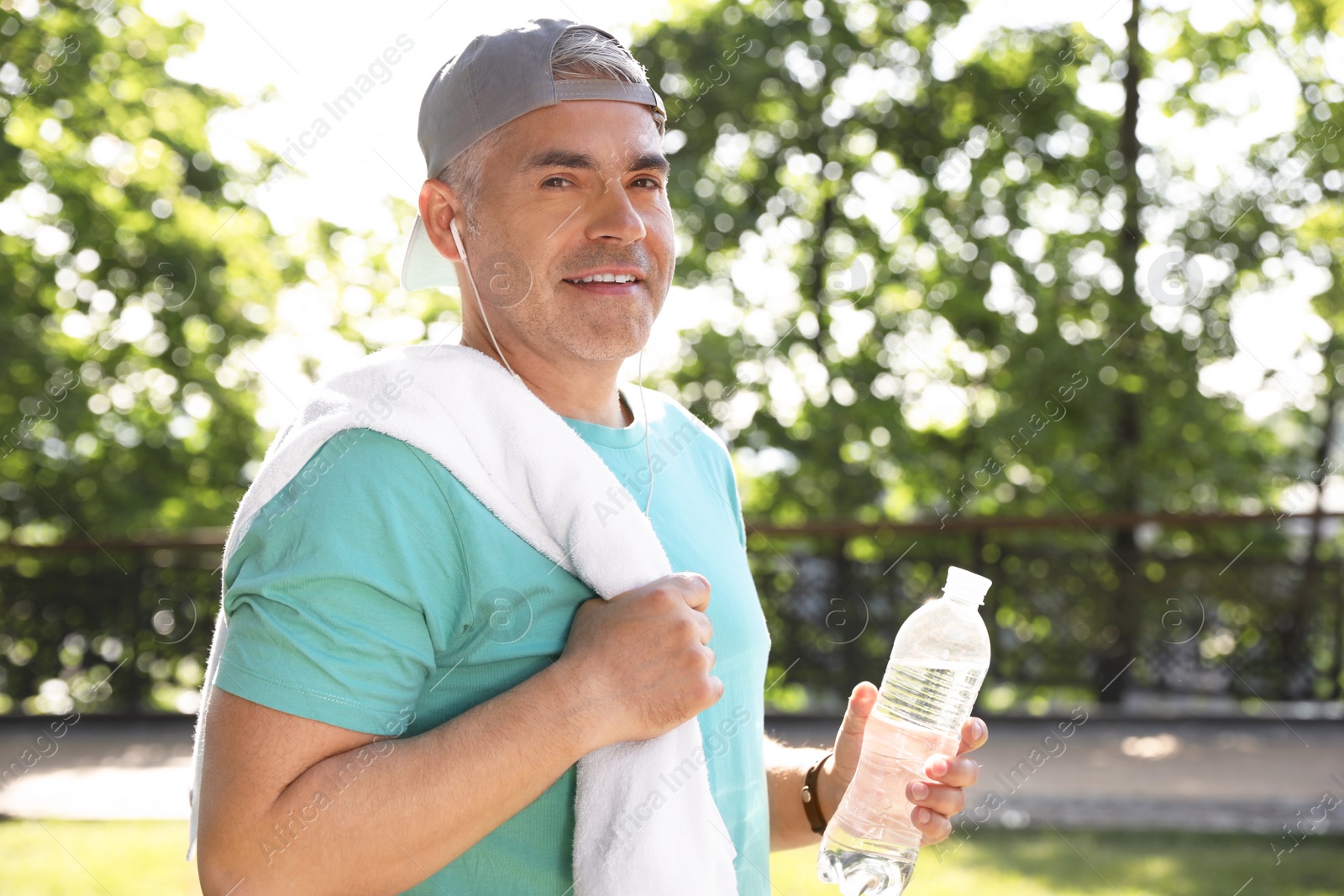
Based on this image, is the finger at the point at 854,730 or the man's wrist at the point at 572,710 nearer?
the man's wrist at the point at 572,710

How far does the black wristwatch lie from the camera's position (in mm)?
1850

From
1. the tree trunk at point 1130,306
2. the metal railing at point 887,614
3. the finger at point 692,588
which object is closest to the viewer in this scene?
the finger at point 692,588

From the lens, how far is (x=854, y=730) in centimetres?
180

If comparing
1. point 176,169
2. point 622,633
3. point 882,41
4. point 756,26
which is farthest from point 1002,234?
point 622,633

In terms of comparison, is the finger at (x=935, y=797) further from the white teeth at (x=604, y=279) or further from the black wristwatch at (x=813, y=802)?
the white teeth at (x=604, y=279)

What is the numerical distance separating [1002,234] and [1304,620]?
3656mm

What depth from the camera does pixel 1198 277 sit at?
8477 mm

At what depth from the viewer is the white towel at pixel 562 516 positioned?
1.30m

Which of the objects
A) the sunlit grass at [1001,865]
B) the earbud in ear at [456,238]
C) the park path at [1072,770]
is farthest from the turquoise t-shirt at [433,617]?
the park path at [1072,770]

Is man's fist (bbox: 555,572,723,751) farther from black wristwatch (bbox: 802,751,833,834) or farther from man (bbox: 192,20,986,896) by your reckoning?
black wristwatch (bbox: 802,751,833,834)

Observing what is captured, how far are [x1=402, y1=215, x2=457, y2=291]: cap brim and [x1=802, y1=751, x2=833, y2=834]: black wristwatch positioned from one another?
1.03 meters

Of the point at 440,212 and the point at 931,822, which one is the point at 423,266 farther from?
the point at 931,822

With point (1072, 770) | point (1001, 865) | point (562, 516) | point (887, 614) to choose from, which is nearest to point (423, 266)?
point (562, 516)

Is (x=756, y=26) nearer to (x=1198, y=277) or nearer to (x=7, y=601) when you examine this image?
(x=1198, y=277)
